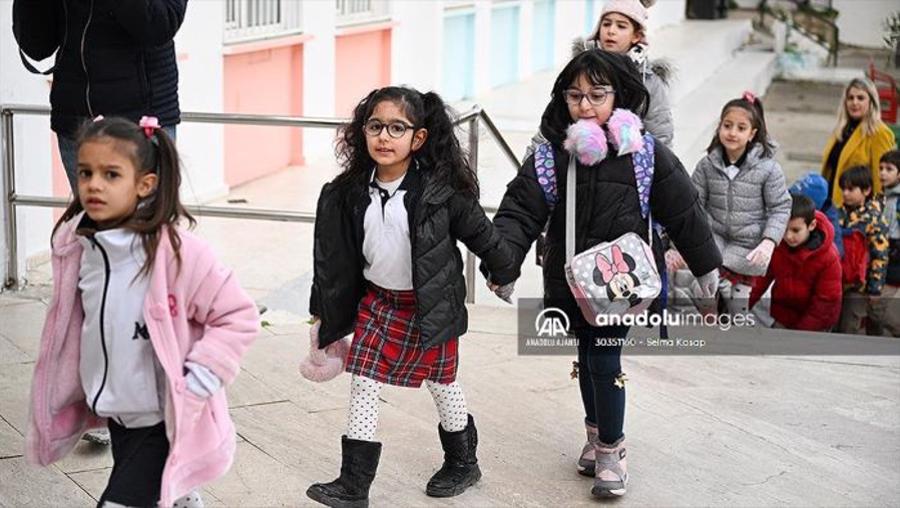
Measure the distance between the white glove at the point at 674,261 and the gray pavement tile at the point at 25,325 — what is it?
10.6ft

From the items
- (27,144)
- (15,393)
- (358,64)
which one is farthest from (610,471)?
(358,64)

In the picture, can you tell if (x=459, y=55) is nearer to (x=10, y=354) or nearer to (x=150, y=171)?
(x=10, y=354)

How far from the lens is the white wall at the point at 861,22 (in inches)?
1409

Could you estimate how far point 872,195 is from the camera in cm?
876

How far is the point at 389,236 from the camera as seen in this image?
4582 mm

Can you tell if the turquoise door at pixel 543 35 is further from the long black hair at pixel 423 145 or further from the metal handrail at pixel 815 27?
the long black hair at pixel 423 145

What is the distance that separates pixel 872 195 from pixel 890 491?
3.81 meters

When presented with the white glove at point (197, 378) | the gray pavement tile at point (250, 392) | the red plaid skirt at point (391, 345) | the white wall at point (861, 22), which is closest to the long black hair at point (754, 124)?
the gray pavement tile at point (250, 392)

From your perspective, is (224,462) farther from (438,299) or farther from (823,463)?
(823,463)

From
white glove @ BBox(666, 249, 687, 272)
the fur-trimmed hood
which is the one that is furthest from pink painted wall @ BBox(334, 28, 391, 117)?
the fur-trimmed hood

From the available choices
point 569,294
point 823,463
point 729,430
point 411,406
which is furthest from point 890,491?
point 411,406

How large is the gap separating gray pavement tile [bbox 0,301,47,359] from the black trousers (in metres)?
2.58

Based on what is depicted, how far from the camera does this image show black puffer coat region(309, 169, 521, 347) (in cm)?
455

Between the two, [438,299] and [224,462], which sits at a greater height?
[438,299]
